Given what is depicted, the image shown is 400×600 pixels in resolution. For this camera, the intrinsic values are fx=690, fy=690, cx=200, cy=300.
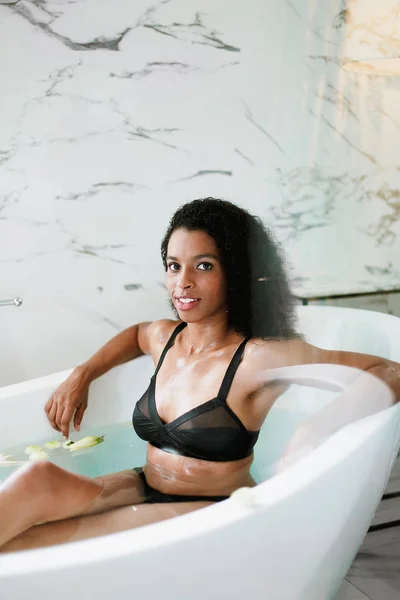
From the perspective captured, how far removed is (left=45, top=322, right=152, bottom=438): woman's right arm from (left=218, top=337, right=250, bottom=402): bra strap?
1.63ft

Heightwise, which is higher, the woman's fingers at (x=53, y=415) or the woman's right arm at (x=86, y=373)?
the woman's right arm at (x=86, y=373)

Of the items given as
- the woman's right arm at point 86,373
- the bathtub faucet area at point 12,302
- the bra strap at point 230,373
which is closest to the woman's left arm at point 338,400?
the bra strap at point 230,373

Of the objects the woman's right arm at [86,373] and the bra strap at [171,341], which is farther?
the woman's right arm at [86,373]

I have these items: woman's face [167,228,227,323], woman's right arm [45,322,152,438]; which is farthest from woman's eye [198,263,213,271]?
woman's right arm [45,322,152,438]

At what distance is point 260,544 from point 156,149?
139 cm

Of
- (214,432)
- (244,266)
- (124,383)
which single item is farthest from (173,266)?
(124,383)

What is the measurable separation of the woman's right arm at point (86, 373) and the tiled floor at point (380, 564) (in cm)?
78

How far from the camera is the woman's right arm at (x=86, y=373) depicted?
6.21 feet

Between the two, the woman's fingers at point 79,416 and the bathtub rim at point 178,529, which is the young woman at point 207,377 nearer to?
the bathtub rim at point 178,529

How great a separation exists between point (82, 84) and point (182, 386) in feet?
3.50

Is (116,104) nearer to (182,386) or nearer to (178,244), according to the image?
(178,244)

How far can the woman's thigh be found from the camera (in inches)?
46.4

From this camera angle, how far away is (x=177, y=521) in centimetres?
110

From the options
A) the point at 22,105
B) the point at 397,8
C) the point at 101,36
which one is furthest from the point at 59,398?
the point at 397,8
